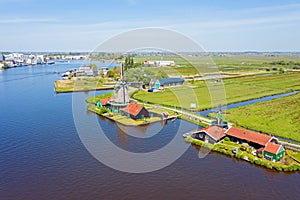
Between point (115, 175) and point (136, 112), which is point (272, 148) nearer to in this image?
point (115, 175)

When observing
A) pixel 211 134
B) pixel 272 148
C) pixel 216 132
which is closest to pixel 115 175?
pixel 211 134

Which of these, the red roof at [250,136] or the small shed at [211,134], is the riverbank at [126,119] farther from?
the red roof at [250,136]

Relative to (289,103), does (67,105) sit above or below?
below

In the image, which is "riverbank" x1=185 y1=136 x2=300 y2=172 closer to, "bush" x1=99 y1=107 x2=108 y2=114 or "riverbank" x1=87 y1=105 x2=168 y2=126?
"riverbank" x1=87 y1=105 x2=168 y2=126


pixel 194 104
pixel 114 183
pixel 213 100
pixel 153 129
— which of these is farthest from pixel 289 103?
pixel 114 183

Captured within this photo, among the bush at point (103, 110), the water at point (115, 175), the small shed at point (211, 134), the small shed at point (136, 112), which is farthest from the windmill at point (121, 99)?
the small shed at point (211, 134)

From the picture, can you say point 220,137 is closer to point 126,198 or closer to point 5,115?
point 126,198

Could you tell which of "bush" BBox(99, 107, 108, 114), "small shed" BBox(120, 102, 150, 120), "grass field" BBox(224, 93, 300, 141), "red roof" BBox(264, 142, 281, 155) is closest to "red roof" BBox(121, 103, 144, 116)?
"small shed" BBox(120, 102, 150, 120)
